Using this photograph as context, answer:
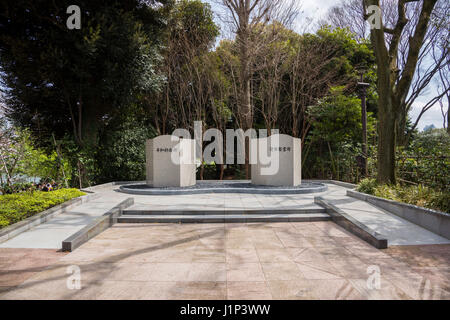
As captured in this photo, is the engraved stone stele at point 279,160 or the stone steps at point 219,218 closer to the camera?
the stone steps at point 219,218

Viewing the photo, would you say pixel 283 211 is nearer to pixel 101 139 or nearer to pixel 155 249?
pixel 155 249

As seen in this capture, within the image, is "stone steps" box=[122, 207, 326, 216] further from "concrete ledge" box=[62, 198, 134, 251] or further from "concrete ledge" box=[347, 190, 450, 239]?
"concrete ledge" box=[347, 190, 450, 239]

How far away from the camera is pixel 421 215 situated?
5570mm

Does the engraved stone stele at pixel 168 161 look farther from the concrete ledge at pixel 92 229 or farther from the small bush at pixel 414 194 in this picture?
the small bush at pixel 414 194

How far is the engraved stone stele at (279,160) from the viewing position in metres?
10.4

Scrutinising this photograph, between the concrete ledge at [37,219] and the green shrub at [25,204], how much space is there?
14cm

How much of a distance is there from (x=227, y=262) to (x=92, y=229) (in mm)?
2673

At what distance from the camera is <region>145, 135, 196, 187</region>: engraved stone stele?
1048cm

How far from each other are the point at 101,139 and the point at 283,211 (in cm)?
948

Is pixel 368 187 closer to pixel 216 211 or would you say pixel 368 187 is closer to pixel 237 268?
pixel 216 211

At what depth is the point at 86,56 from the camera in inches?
380

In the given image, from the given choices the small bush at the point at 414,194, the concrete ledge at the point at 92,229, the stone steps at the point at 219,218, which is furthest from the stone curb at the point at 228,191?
the stone steps at the point at 219,218

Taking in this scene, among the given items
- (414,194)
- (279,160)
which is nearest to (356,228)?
(414,194)

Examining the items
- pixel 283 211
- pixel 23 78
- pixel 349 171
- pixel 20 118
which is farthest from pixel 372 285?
pixel 20 118
